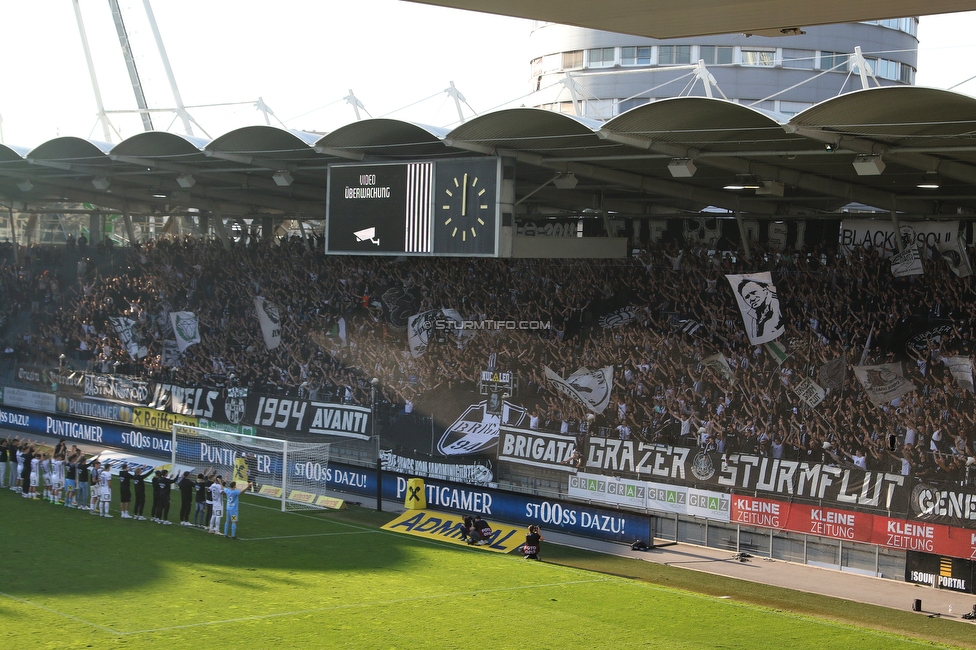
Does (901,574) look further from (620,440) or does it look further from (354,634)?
(354,634)

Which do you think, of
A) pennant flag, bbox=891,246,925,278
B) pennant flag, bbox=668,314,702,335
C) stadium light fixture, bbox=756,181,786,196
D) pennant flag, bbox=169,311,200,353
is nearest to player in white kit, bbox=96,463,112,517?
pennant flag, bbox=169,311,200,353

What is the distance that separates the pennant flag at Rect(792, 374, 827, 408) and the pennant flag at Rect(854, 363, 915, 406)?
825 mm

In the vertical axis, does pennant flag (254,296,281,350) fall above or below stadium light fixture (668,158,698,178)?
below

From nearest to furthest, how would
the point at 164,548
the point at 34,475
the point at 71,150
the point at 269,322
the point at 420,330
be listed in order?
the point at 164,548, the point at 34,475, the point at 71,150, the point at 420,330, the point at 269,322

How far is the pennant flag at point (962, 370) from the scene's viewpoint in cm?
1984

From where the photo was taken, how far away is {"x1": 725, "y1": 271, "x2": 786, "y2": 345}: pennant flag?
22.6 meters

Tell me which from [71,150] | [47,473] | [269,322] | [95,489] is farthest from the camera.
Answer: [269,322]

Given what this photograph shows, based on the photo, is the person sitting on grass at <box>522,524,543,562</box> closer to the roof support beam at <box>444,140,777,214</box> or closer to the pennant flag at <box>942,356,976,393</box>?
the roof support beam at <box>444,140,777,214</box>

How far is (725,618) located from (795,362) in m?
8.05

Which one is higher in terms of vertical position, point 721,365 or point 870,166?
point 870,166

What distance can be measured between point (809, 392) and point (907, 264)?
3.53 m

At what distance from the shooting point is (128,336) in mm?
35656

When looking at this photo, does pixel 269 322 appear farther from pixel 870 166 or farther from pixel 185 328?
pixel 870 166

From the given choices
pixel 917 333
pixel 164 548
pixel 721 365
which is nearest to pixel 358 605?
pixel 164 548
